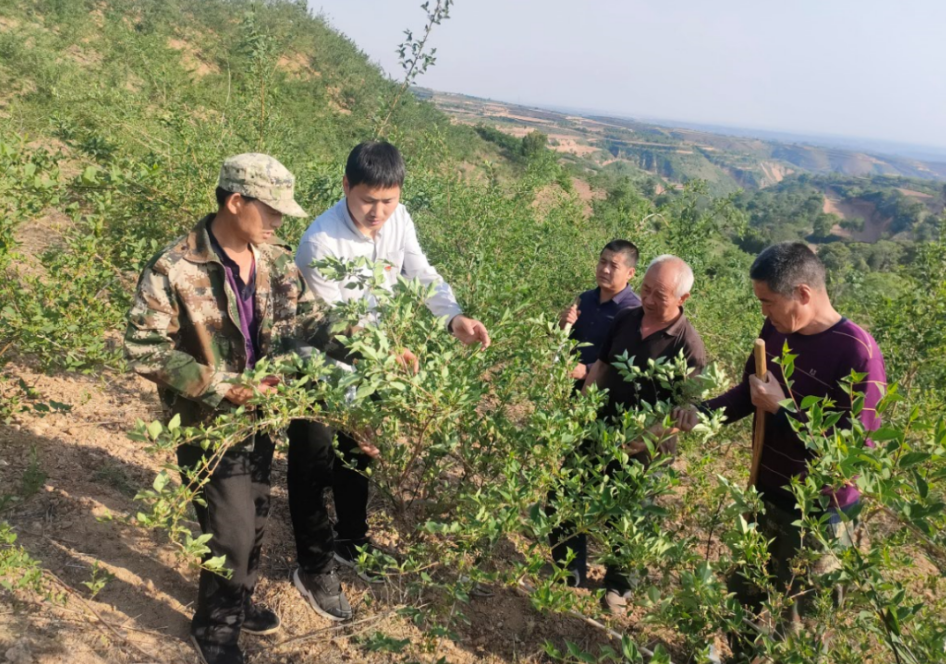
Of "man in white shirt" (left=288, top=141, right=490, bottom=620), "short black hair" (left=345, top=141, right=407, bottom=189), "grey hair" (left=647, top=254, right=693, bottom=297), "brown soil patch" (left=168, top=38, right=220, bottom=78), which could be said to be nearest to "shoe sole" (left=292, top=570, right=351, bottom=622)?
"man in white shirt" (left=288, top=141, right=490, bottom=620)

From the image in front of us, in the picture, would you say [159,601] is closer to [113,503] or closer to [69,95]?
[113,503]

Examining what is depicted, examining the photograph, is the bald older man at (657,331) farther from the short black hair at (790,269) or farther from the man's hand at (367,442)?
the man's hand at (367,442)

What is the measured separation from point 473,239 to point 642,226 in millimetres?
1357

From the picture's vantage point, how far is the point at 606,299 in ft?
10.2

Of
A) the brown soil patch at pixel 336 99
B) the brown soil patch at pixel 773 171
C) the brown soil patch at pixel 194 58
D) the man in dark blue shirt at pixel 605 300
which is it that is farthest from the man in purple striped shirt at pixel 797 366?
the brown soil patch at pixel 773 171

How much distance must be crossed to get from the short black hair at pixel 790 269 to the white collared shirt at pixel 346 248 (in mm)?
1064

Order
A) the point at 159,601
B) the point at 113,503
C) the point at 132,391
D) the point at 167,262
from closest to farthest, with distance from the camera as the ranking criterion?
the point at 167,262
the point at 159,601
the point at 113,503
the point at 132,391

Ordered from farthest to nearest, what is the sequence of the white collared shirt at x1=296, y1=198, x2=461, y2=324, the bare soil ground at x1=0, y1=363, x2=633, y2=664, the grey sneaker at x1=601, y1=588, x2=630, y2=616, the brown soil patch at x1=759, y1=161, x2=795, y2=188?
1. the brown soil patch at x1=759, y1=161, x2=795, y2=188
2. the grey sneaker at x1=601, y1=588, x2=630, y2=616
3. the white collared shirt at x1=296, y1=198, x2=461, y2=324
4. the bare soil ground at x1=0, y1=363, x2=633, y2=664

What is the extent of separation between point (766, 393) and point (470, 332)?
96 cm

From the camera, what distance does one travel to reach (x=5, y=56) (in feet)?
32.2

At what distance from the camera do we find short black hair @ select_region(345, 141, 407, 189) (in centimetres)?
210

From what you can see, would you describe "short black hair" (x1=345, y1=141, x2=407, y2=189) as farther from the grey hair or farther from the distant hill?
the distant hill

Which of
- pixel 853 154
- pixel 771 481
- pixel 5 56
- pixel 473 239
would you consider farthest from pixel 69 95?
pixel 853 154

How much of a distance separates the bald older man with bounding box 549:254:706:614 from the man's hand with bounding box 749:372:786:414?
411 mm
